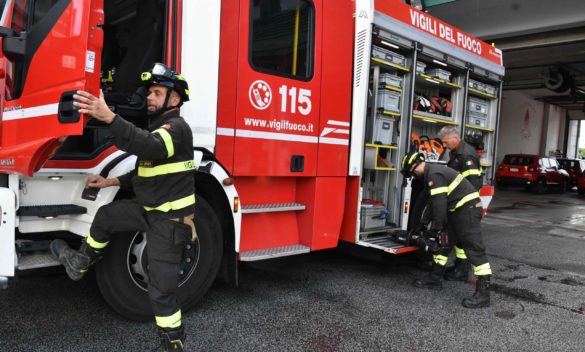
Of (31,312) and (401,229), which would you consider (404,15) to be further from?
(31,312)

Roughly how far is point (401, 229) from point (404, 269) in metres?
0.61

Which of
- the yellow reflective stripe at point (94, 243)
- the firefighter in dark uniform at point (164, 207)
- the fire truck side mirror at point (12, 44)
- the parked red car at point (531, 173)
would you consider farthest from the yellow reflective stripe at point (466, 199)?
the parked red car at point (531, 173)

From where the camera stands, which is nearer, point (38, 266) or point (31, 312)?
point (38, 266)

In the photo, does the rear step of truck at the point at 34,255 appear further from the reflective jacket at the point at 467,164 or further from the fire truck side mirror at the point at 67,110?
the reflective jacket at the point at 467,164

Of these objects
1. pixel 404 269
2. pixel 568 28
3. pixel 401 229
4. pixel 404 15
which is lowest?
pixel 404 269

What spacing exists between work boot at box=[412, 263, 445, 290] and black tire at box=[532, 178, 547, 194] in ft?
57.0

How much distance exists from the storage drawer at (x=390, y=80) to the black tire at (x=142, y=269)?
2.47m

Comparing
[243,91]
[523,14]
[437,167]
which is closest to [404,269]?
[437,167]

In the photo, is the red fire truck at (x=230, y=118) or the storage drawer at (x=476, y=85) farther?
the storage drawer at (x=476, y=85)

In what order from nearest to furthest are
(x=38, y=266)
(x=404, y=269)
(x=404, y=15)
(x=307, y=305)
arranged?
(x=38, y=266) < (x=307, y=305) < (x=404, y=15) < (x=404, y=269)

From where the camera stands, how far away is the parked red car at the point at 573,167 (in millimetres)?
22969

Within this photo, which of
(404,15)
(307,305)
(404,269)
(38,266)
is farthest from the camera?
(404,269)

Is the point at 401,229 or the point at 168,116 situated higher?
the point at 168,116

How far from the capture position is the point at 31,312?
3504mm
